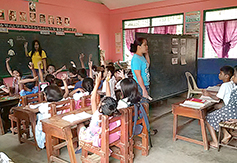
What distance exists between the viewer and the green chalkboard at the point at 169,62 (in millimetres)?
4242

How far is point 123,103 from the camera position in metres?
2.41

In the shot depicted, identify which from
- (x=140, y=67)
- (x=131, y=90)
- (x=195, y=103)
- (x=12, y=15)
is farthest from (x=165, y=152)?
(x=12, y=15)

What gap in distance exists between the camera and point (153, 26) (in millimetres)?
7301

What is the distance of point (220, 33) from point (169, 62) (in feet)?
7.99

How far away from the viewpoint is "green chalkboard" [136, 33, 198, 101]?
4.24 meters

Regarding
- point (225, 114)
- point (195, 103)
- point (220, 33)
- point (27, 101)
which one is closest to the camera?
point (225, 114)

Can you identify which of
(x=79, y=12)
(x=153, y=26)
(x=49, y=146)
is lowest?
(x=49, y=146)

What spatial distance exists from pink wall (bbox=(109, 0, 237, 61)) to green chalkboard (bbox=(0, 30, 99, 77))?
114 cm

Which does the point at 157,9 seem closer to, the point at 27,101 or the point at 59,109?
the point at 27,101

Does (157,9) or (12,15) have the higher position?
(157,9)

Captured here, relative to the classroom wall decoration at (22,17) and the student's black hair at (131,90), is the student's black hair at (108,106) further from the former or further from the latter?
the classroom wall decoration at (22,17)

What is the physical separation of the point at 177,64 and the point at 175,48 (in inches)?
16.3

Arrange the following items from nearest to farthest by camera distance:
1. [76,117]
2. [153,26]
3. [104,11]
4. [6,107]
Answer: [76,117] → [6,107] → [153,26] → [104,11]

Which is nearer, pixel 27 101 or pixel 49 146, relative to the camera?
pixel 49 146
